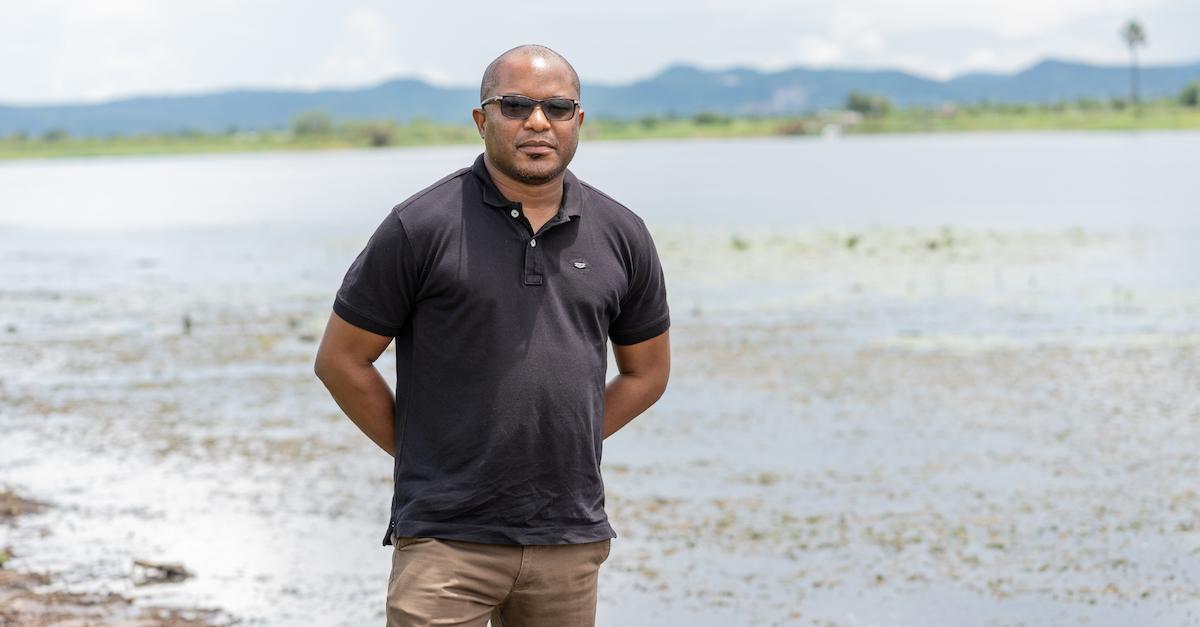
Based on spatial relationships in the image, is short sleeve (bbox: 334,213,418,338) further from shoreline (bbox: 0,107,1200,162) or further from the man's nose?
shoreline (bbox: 0,107,1200,162)

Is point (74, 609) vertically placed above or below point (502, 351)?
below

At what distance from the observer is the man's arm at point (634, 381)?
Result: 14.3 ft

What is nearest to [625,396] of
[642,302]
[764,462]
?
[642,302]

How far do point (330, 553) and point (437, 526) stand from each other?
18.4 ft

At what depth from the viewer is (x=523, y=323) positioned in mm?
3826

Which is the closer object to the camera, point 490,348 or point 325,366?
point 490,348

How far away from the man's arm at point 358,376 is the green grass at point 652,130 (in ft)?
493

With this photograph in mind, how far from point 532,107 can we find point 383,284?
0.58 meters

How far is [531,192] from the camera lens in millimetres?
3908

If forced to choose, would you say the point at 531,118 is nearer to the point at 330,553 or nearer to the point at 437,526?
the point at 437,526

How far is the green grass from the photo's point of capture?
15788 centimetres

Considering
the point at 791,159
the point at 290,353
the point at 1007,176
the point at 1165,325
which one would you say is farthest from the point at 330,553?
the point at 791,159

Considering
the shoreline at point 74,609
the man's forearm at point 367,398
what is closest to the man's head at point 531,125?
the man's forearm at point 367,398

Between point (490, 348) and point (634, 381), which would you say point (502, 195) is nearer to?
point (490, 348)
